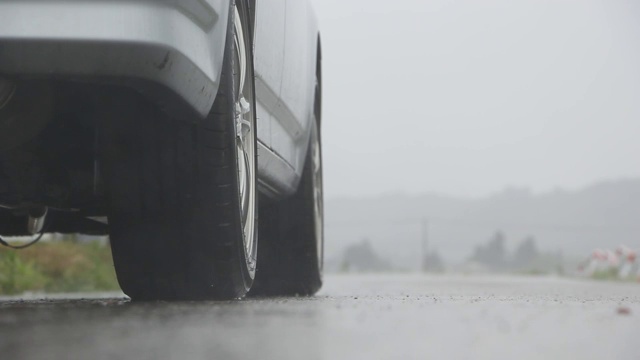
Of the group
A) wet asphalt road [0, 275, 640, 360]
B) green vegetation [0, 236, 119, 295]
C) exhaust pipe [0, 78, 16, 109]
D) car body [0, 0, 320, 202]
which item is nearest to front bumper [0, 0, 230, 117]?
car body [0, 0, 320, 202]

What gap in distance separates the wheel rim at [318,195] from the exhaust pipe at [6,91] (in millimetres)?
3178

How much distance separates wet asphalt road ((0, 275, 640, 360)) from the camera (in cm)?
291

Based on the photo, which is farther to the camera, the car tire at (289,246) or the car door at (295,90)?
the car tire at (289,246)

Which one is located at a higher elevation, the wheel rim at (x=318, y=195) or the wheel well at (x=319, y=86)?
the wheel well at (x=319, y=86)

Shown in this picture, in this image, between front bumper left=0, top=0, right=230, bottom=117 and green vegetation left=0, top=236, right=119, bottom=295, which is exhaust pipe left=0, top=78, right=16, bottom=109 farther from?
green vegetation left=0, top=236, right=119, bottom=295

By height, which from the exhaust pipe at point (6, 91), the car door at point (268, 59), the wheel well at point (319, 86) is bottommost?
the exhaust pipe at point (6, 91)

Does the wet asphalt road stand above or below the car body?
below

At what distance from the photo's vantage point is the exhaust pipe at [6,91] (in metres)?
4.12

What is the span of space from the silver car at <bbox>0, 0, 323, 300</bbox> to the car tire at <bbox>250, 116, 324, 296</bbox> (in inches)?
58.0

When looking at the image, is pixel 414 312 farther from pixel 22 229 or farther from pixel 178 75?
pixel 22 229

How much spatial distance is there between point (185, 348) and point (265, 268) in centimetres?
413

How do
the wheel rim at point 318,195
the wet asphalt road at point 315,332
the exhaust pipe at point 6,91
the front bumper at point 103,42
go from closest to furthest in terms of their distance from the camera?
the wet asphalt road at point 315,332, the front bumper at point 103,42, the exhaust pipe at point 6,91, the wheel rim at point 318,195

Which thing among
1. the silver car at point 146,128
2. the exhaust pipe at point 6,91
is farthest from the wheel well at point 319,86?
the exhaust pipe at point 6,91

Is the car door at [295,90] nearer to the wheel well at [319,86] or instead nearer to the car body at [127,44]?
the wheel well at [319,86]
